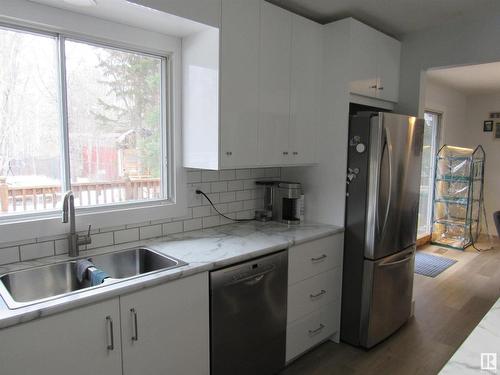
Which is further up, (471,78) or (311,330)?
(471,78)

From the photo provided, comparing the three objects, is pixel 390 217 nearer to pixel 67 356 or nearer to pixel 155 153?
pixel 155 153

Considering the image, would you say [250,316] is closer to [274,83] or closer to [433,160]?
[274,83]

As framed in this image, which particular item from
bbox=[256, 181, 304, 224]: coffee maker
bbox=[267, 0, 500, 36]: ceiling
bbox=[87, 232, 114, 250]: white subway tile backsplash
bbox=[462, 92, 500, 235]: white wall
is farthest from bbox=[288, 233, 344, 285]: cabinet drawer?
bbox=[462, 92, 500, 235]: white wall

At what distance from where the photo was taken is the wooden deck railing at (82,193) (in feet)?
5.97

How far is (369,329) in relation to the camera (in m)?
2.61

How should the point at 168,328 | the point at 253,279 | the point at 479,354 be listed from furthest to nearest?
the point at 253,279
the point at 168,328
the point at 479,354

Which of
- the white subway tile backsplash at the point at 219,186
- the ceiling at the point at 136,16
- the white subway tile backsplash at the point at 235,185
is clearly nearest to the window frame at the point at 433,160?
the white subway tile backsplash at the point at 235,185

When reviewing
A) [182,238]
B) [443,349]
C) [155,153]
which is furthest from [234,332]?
[443,349]

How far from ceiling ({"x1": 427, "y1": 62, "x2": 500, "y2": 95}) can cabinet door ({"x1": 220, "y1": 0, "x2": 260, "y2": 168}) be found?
2.57 meters

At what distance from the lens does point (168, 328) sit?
1.69 metres

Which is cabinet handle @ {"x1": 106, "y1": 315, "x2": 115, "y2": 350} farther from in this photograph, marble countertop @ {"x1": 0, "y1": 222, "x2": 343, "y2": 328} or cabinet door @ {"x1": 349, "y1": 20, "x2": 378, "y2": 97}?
cabinet door @ {"x1": 349, "y1": 20, "x2": 378, "y2": 97}

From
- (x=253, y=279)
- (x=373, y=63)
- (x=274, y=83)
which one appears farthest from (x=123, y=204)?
(x=373, y=63)

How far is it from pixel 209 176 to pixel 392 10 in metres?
1.71

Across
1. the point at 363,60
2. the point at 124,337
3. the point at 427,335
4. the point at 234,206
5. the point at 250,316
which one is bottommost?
the point at 427,335
